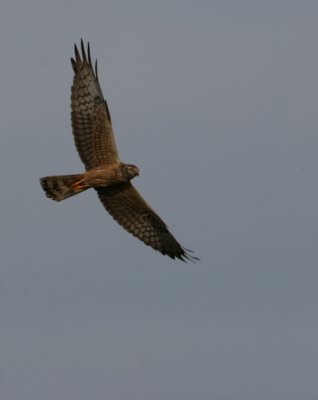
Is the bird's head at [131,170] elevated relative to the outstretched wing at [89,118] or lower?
lower

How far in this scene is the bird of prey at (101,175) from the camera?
51.0 ft

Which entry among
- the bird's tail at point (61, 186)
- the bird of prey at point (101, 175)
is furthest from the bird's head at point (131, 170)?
the bird's tail at point (61, 186)

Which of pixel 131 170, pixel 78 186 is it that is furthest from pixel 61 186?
pixel 131 170

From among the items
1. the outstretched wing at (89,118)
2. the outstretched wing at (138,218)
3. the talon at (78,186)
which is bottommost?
the outstretched wing at (138,218)

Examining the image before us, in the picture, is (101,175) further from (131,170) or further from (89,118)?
(89,118)

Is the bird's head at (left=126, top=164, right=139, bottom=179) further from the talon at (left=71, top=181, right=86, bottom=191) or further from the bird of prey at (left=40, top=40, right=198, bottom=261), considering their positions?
the talon at (left=71, top=181, right=86, bottom=191)

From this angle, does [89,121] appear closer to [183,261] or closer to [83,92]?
[83,92]

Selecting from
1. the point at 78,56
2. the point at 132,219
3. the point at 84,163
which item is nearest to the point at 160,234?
the point at 132,219

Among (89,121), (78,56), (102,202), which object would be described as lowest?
(102,202)

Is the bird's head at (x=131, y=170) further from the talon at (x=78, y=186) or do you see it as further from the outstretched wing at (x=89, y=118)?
the talon at (x=78, y=186)

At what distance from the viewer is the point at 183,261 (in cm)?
1627

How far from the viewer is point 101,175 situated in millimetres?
15500

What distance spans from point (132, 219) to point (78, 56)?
2614 mm

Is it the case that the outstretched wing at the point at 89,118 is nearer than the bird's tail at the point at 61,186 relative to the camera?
No
